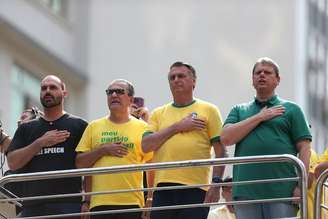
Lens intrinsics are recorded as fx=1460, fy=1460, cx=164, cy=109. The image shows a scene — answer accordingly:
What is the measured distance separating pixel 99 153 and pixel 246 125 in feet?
4.63

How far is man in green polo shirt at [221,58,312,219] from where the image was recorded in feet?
36.8

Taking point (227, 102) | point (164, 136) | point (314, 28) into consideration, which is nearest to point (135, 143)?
point (164, 136)

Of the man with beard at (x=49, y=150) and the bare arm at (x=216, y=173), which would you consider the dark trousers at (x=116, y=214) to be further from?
the bare arm at (x=216, y=173)

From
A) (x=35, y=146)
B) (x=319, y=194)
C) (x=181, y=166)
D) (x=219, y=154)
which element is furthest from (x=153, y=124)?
(x=319, y=194)

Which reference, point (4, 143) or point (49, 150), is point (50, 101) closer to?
point (49, 150)

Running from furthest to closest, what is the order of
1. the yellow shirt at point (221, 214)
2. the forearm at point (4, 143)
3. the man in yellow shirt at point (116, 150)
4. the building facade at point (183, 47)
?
the building facade at point (183, 47)
the forearm at point (4, 143)
the yellow shirt at point (221, 214)
the man in yellow shirt at point (116, 150)

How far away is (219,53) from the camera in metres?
35.2

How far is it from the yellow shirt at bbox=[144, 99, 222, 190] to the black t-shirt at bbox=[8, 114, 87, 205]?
692mm

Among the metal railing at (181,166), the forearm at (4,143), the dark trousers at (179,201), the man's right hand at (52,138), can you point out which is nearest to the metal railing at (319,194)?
the metal railing at (181,166)

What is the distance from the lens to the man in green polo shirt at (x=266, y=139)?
1120cm

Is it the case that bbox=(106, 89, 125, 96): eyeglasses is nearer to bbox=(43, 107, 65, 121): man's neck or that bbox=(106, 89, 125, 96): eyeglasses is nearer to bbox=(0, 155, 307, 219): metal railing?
bbox=(43, 107, 65, 121): man's neck

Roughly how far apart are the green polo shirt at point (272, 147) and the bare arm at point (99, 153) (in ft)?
3.39

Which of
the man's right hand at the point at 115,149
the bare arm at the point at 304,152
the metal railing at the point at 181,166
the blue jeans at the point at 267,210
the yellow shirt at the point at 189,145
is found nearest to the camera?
the metal railing at the point at 181,166

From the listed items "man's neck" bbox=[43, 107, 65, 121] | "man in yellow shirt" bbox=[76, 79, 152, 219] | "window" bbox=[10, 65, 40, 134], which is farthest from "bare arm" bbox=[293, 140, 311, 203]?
"window" bbox=[10, 65, 40, 134]
